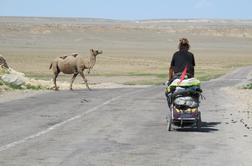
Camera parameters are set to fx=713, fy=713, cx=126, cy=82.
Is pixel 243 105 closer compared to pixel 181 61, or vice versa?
pixel 181 61

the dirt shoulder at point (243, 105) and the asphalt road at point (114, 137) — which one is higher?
the asphalt road at point (114, 137)

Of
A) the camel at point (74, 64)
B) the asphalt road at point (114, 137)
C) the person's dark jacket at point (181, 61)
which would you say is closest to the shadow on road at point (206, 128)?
the asphalt road at point (114, 137)

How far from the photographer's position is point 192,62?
15.9 m

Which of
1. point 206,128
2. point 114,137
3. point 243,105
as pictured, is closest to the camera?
point 114,137

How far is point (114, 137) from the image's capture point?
14039 mm

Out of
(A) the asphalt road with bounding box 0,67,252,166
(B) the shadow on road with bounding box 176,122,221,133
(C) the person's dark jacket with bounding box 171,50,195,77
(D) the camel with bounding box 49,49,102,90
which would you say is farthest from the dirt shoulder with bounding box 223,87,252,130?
(D) the camel with bounding box 49,49,102,90

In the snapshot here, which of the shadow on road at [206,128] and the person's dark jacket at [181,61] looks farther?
the person's dark jacket at [181,61]

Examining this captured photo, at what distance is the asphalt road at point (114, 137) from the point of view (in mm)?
11242

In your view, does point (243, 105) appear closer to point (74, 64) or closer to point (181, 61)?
point (181, 61)

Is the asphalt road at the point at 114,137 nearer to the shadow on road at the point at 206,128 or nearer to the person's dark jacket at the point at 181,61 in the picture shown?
the shadow on road at the point at 206,128

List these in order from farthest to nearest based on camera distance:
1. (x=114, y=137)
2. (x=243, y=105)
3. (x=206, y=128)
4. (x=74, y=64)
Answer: (x=74, y=64) < (x=243, y=105) < (x=206, y=128) < (x=114, y=137)

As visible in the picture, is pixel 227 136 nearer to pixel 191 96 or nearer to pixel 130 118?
pixel 191 96

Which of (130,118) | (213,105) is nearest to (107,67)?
(213,105)

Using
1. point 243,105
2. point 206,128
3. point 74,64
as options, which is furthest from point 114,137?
point 74,64
